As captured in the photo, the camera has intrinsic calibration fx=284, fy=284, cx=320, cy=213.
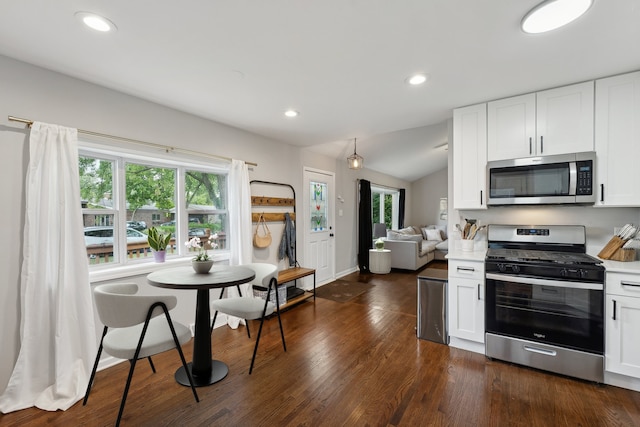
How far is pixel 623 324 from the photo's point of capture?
2027 mm

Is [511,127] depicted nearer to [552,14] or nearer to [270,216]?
[552,14]

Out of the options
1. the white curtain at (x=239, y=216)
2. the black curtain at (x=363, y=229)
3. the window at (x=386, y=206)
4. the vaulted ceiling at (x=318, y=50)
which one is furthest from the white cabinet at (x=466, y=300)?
the window at (x=386, y=206)

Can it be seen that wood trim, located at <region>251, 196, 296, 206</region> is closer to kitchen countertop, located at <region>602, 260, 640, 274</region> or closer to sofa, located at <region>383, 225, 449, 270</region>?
sofa, located at <region>383, 225, 449, 270</region>

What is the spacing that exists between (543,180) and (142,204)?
3723mm

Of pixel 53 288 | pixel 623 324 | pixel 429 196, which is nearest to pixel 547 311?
pixel 623 324

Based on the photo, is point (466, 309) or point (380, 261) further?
point (380, 261)

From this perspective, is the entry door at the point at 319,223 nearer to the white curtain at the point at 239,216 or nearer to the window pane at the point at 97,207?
the white curtain at the point at 239,216

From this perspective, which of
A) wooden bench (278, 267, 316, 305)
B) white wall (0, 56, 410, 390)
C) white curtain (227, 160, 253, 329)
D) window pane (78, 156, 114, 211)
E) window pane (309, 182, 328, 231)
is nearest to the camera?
white wall (0, 56, 410, 390)

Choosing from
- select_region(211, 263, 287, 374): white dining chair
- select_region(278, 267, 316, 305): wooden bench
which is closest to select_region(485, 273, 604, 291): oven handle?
select_region(211, 263, 287, 374): white dining chair

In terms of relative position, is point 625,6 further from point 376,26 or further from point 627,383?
point 627,383

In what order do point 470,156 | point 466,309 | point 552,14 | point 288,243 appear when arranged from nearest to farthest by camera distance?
1. point 552,14
2. point 466,309
3. point 470,156
4. point 288,243

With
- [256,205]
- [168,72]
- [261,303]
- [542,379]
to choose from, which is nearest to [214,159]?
[256,205]

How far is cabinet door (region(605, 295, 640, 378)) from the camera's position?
1993 mm

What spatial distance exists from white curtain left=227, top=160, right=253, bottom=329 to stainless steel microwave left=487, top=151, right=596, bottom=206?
8.55 feet
